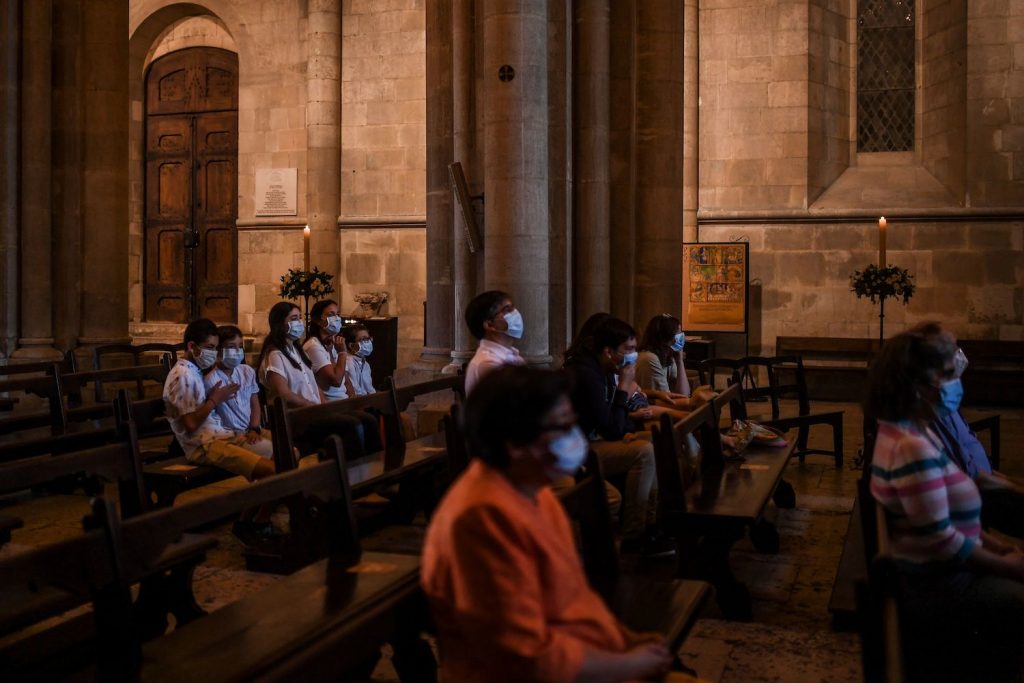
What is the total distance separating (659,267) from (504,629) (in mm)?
7569

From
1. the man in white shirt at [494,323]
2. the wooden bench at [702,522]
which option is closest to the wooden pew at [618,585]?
the wooden bench at [702,522]

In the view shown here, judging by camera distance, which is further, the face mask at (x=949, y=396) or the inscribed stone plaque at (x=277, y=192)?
the inscribed stone plaque at (x=277, y=192)

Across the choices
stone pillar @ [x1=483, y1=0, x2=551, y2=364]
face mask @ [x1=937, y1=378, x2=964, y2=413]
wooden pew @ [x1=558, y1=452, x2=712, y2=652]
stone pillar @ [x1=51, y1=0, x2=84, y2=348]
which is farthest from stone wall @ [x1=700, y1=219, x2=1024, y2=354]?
wooden pew @ [x1=558, y1=452, x2=712, y2=652]

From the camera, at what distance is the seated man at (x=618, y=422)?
5.66m

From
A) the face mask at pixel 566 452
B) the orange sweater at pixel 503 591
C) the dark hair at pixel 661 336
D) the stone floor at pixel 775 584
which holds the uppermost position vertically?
the dark hair at pixel 661 336

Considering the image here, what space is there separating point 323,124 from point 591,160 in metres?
8.13

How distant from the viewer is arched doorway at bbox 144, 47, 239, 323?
57.9 ft

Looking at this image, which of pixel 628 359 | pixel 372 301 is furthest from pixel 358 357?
pixel 372 301

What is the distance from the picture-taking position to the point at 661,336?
7406 mm

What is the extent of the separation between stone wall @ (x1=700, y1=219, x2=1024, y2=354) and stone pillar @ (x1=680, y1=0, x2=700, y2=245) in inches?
13.8

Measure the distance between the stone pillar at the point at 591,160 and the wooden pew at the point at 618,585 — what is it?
5812mm

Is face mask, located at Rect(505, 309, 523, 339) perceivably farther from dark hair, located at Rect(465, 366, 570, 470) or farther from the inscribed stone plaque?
the inscribed stone plaque

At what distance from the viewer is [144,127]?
18.2 meters

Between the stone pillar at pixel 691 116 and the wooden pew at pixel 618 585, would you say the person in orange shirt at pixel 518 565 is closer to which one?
the wooden pew at pixel 618 585
